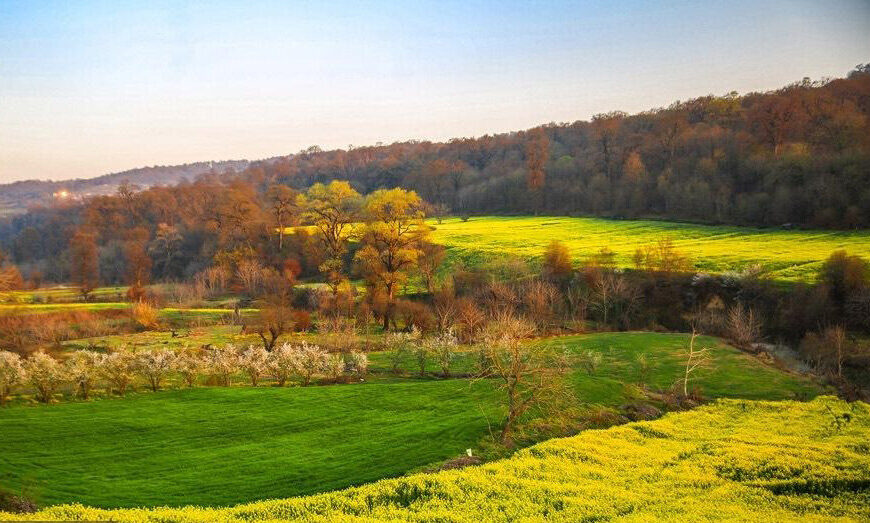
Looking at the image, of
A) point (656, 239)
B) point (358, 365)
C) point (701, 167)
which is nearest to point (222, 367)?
point (358, 365)

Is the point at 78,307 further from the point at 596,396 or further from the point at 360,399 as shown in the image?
the point at 596,396

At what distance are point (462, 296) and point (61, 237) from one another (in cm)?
12681

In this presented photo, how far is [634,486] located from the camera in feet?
76.8

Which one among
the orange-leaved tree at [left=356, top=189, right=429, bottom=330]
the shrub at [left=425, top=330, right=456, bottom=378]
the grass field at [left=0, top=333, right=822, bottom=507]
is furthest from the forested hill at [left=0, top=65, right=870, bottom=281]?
the shrub at [left=425, top=330, right=456, bottom=378]

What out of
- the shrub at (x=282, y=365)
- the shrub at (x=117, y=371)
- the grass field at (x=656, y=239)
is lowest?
the shrub at (x=282, y=365)

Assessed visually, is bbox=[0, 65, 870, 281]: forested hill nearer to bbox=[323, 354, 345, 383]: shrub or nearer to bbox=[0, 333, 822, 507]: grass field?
bbox=[0, 333, 822, 507]: grass field

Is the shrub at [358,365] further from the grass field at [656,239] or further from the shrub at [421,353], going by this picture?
the grass field at [656,239]

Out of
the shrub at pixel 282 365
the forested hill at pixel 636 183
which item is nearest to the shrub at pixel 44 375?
the shrub at pixel 282 365

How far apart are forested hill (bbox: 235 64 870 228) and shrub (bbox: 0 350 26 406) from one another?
331 ft

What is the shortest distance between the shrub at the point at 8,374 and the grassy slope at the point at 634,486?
62.0ft

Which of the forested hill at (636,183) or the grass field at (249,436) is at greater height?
the forested hill at (636,183)

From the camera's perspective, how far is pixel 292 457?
27047mm

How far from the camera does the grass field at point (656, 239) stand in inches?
2746

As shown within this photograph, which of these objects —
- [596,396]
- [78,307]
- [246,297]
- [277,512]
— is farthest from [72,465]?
[246,297]
